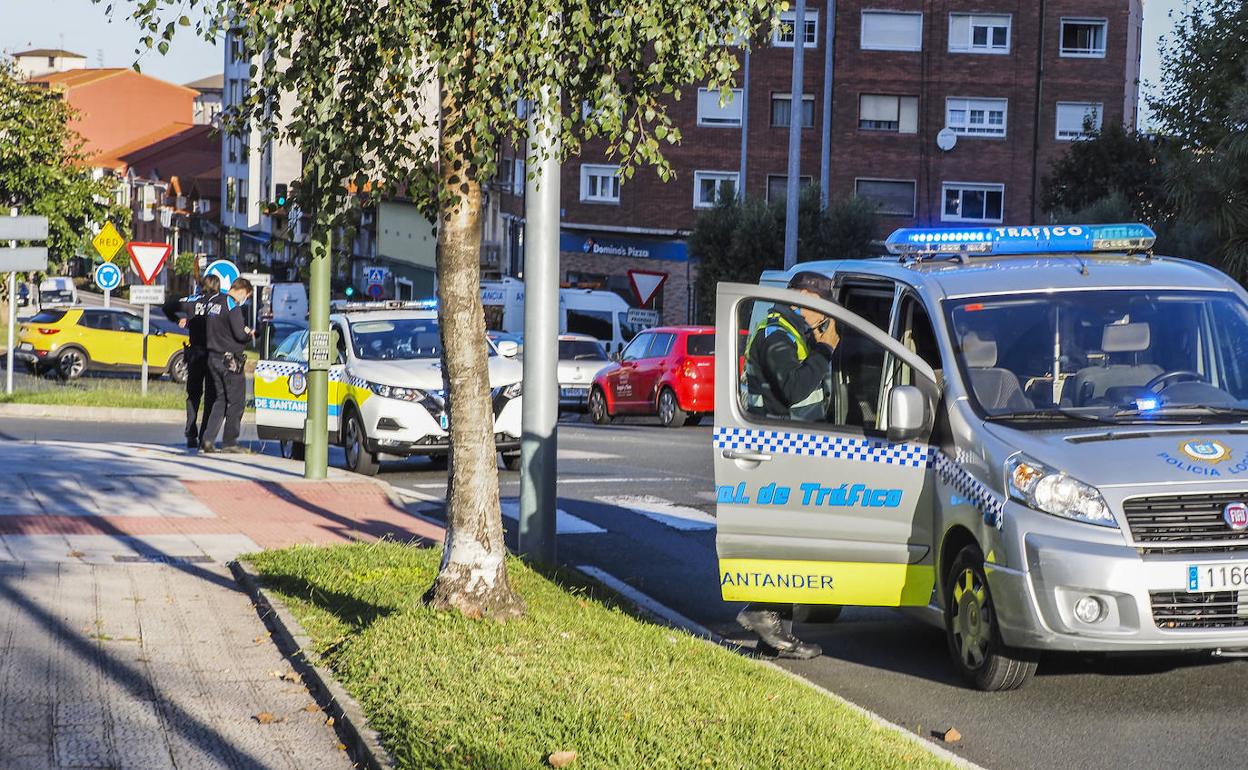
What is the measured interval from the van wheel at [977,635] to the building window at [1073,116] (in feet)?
166

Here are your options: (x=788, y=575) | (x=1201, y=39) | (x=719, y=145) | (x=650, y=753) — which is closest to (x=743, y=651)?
(x=788, y=575)

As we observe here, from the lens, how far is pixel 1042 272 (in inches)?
318

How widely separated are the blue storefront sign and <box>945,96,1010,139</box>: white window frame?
9.69m

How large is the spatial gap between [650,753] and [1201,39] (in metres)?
30.8

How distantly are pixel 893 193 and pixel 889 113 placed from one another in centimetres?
260

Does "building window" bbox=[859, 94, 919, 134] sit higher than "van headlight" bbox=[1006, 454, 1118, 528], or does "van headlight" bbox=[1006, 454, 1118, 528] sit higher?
"building window" bbox=[859, 94, 919, 134]

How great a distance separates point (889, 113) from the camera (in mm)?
56062

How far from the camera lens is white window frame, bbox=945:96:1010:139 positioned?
55.8 metres

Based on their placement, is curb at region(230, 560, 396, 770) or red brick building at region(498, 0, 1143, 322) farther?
red brick building at region(498, 0, 1143, 322)

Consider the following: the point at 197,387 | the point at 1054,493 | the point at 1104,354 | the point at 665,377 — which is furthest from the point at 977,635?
the point at 665,377

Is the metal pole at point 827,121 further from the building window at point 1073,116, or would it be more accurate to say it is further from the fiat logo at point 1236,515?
the fiat logo at point 1236,515

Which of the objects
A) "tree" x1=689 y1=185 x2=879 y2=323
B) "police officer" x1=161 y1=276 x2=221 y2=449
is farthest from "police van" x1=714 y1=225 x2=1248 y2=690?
"tree" x1=689 y1=185 x2=879 y2=323

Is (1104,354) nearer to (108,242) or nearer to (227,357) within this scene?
(227,357)

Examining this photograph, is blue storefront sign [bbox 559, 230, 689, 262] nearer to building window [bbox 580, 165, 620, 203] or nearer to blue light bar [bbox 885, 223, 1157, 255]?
building window [bbox 580, 165, 620, 203]
